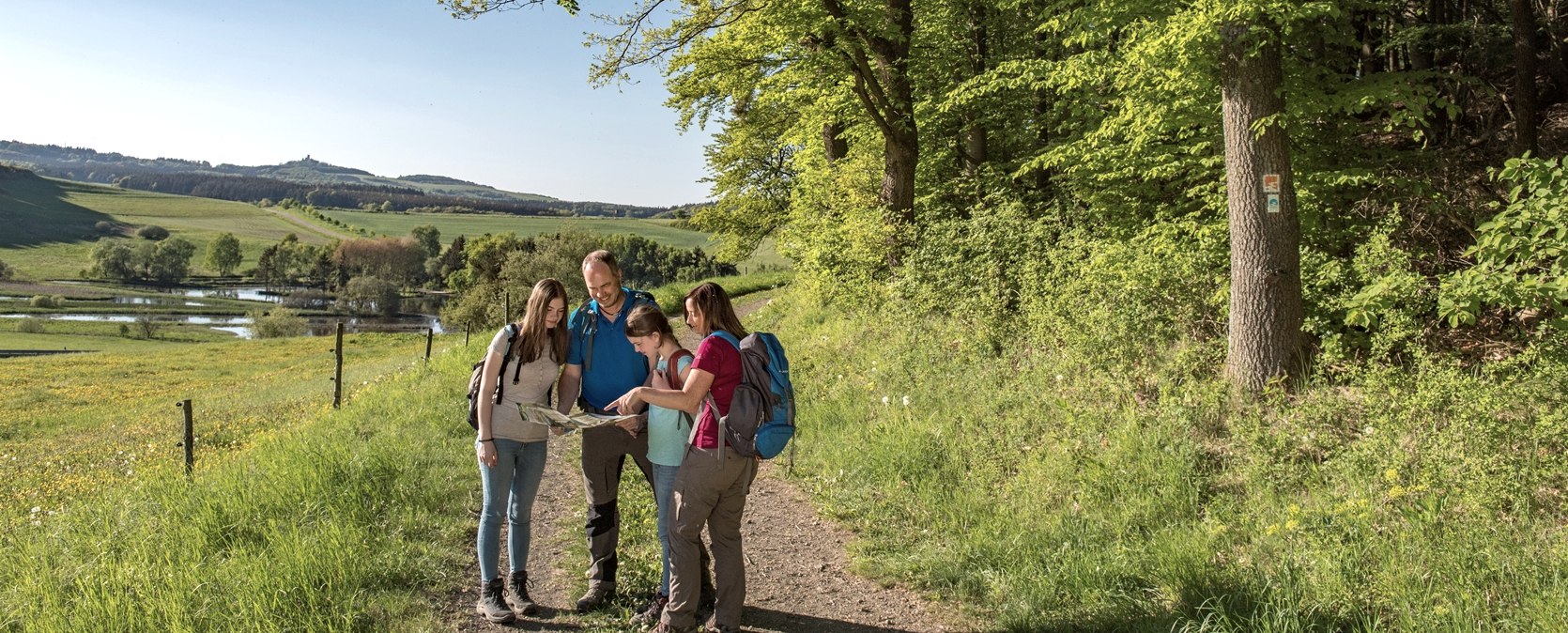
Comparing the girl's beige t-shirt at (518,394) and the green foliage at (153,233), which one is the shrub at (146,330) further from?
the green foliage at (153,233)

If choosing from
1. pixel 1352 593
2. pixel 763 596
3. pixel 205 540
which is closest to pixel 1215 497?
pixel 1352 593

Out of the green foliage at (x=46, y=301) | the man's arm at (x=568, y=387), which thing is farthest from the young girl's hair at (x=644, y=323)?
the green foliage at (x=46, y=301)

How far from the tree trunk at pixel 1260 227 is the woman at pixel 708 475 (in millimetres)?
4339

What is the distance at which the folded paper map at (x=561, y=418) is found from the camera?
4258mm

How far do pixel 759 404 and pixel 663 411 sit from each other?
21.2 inches

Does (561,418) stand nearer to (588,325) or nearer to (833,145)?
(588,325)

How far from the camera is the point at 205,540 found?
5.16m

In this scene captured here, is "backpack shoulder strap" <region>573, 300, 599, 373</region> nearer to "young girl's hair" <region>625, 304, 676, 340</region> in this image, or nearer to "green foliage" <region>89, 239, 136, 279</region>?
"young girl's hair" <region>625, 304, 676, 340</region>

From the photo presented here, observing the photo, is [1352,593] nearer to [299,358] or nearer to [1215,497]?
[1215,497]

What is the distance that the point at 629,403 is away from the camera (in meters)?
4.09

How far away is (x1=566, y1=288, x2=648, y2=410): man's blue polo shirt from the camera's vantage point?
4570 mm

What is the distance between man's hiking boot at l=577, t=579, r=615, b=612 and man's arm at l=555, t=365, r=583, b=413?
38.7 inches

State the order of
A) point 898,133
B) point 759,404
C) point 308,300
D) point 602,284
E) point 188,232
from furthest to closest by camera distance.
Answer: point 188,232 < point 308,300 < point 898,133 < point 602,284 < point 759,404

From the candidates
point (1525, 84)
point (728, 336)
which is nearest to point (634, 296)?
point (728, 336)
